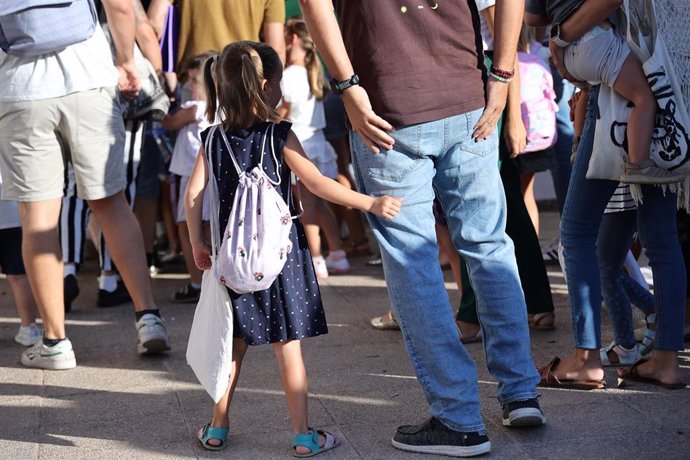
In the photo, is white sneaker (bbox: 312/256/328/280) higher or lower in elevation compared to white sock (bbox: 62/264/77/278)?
lower

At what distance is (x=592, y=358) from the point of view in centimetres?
414

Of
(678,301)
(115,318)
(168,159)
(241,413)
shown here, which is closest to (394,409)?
(241,413)

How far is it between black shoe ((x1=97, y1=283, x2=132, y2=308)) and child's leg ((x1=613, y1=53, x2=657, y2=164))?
3409mm

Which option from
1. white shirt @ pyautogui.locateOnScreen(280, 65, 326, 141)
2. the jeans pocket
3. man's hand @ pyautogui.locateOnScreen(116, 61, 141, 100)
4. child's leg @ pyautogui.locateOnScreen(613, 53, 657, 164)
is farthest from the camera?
white shirt @ pyautogui.locateOnScreen(280, 65, 326, 141)

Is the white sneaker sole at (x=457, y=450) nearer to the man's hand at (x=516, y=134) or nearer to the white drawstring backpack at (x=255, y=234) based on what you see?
the white drawstring backpack at (x=255, y=234)

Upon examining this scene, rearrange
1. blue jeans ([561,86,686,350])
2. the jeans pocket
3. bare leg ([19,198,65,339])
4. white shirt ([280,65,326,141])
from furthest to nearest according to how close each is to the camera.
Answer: white shirt ([280,65,326,141]) < bare leg ([19,198,65,339]) < blue jeans ([561,86,686,350]) < the jeans pocket

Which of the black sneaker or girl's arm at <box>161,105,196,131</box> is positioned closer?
the black sneaker

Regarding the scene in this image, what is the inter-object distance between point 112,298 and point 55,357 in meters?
1.39

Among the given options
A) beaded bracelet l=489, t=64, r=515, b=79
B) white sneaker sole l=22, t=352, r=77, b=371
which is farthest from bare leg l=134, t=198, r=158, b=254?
beaded bracelet l=489, t=64, r=515, b=79

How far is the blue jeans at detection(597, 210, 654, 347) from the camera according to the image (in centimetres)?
442

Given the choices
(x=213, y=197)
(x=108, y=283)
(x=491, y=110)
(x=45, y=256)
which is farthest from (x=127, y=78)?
(x=491, y=110)

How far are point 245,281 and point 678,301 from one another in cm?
164

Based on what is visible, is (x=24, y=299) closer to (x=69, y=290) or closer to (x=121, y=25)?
(x=69, y=290)

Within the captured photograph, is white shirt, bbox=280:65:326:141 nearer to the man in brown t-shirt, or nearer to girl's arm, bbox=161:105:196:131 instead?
girl's arm, bbox=161:105:196:131
